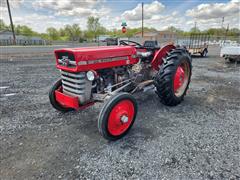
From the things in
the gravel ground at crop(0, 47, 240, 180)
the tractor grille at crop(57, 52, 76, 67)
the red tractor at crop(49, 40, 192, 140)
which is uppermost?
the tractor grille at crop(57, 52, 76, 67)

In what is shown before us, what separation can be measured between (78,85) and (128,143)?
119 centimetres

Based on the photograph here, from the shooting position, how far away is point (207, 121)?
3.17 metres

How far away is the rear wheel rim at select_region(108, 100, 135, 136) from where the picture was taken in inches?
97.8

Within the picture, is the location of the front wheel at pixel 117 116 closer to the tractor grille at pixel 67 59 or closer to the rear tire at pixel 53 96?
the tractor grille at pixel 67 59

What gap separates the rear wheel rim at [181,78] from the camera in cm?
380

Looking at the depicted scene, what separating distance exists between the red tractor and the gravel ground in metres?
0.32

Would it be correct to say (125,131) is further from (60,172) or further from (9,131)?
(9,131)

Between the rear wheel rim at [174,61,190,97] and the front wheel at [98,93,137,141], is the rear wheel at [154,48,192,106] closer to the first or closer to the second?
the rear wheel rim at [174,61,190,97]

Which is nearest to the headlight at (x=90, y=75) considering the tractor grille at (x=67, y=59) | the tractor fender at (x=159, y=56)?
the tractor grille at (x=67, y=59)

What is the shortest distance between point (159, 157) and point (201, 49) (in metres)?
12.2

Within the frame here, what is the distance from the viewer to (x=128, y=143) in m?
2.53

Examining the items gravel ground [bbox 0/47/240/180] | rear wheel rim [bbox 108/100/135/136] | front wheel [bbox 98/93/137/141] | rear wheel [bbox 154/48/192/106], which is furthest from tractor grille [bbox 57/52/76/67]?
rear wheel [bbox 154/48/192/106]

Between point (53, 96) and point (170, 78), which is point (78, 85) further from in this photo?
point (170, 78)

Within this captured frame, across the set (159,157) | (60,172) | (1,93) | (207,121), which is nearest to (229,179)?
(159,157)
